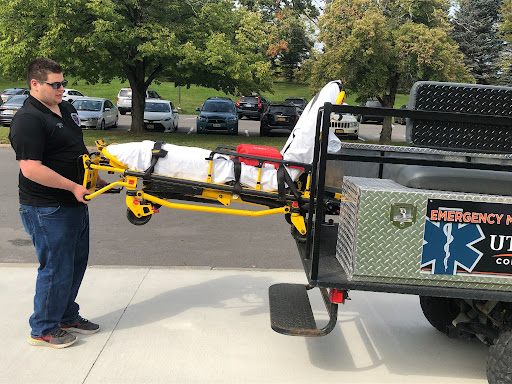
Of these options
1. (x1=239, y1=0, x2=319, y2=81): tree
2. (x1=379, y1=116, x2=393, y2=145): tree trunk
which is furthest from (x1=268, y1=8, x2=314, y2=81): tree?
(x1=379, y1=116, x2=393, y2=145): tree trunk

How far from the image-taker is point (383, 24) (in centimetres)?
1919

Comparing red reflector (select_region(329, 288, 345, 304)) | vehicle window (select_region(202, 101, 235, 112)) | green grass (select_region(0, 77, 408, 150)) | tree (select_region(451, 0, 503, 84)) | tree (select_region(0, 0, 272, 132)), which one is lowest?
green grass (select_region(0, 77, 408, 150))

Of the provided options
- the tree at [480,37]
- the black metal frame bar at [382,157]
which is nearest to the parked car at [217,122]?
the black metal frame bar at [382,157]

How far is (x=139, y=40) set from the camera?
59.2 feet

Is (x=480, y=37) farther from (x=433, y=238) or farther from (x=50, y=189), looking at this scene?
(x=50, y=189)

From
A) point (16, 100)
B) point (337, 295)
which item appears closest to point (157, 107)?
point (16, 100)

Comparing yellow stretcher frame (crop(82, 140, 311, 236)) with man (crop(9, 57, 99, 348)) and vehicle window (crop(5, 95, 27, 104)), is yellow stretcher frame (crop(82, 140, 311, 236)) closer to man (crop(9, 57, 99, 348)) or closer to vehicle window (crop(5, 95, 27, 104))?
man (crop(9, 57, 99, 348))

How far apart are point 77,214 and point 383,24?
17505 mm

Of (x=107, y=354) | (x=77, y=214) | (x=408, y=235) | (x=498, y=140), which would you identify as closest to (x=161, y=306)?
(x=107, y=354)

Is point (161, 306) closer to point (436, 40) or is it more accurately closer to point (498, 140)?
point (498, 140)

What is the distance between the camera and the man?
137 inches

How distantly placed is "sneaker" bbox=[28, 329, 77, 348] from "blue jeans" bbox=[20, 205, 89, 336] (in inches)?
1.2

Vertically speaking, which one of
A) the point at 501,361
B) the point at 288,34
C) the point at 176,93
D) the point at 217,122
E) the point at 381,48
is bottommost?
the point at 217,122

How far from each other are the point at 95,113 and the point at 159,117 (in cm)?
282
